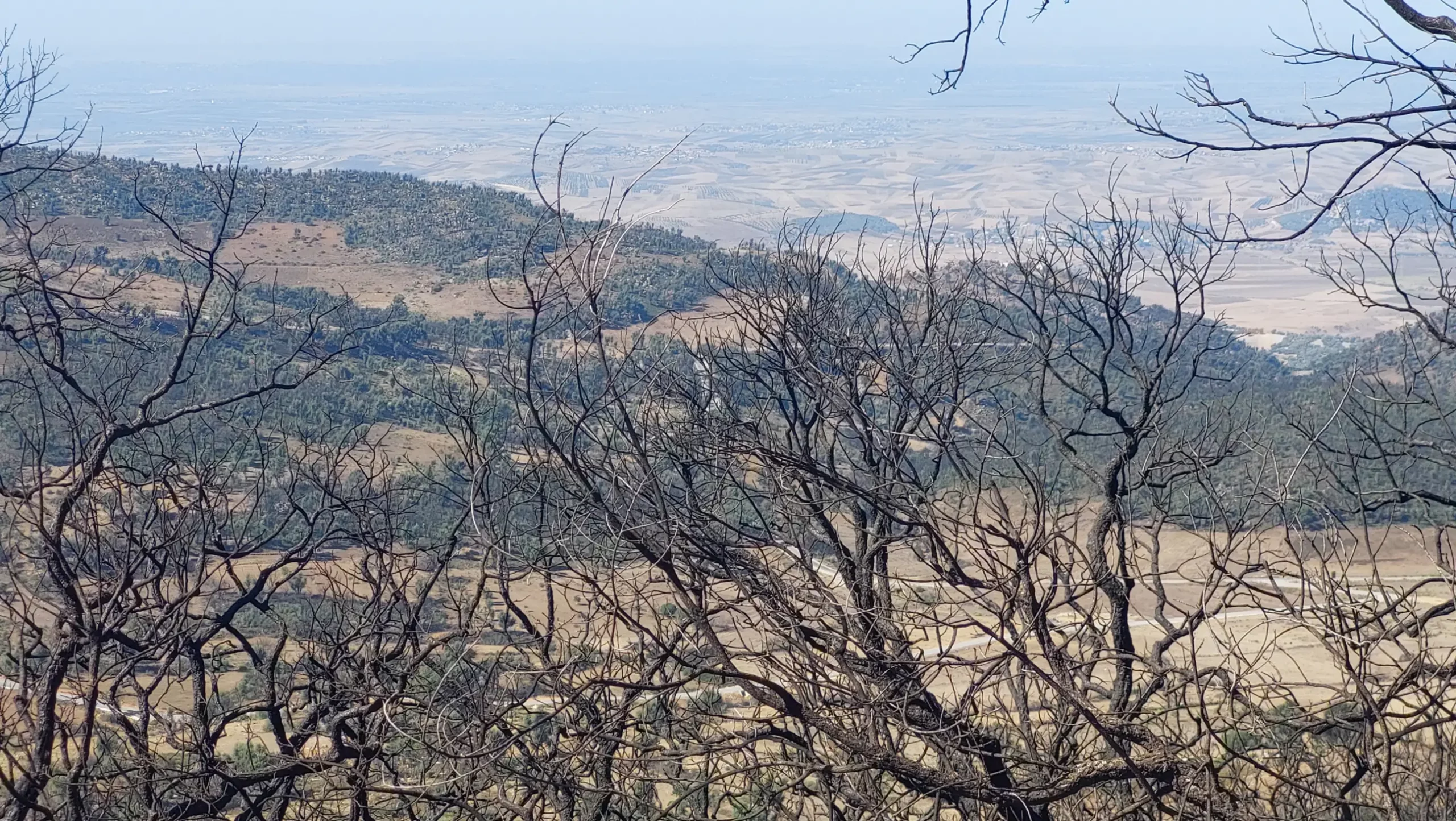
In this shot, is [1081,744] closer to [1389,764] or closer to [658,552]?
[1389,764]

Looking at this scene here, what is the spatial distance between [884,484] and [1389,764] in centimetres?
187

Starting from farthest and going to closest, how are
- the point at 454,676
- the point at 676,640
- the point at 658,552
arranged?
1. the point at 454,676
2. the point at 658,552
3. the point at 676,640

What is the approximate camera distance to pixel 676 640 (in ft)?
11.5

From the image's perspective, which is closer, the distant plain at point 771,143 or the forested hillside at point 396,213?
the forested hillside at point 396,213

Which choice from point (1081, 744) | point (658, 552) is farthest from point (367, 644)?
point (1081, 744)

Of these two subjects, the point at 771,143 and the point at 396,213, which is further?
the point at 771,143

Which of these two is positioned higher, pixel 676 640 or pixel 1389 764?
pixel 676 640

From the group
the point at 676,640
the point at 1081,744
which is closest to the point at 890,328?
the point at 1081,744

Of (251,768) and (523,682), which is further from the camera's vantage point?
(523,682)

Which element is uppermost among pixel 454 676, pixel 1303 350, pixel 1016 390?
pixel 454 676

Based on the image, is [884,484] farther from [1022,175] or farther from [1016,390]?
[1022,175]

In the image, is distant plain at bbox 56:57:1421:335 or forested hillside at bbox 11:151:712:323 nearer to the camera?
forested hillside at bbox 11:151:712:323

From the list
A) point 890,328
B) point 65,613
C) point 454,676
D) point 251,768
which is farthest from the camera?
point 890,328

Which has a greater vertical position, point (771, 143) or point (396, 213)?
point (771, 143)
